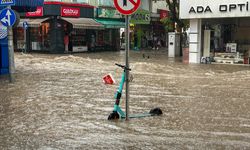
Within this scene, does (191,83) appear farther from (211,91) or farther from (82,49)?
(82,49)

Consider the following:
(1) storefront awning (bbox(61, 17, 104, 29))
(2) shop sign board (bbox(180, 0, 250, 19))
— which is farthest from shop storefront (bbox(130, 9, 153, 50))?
(2) shop sign board (bbox(180, 0, 250, 19))

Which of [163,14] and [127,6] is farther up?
[163,14]

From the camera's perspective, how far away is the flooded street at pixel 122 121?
782 cm

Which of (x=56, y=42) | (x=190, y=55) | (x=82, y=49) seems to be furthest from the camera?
(x=82, y=49)

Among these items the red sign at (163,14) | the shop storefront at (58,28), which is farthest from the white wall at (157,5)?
the shop storefront at (58,28)

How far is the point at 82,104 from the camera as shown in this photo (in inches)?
462

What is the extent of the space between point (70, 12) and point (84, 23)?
1510 millimetres

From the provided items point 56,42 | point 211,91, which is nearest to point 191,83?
point 211,91

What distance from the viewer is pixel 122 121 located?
944cm

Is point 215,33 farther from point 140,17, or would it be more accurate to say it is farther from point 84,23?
point 140,17

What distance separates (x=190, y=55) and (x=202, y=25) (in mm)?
2046

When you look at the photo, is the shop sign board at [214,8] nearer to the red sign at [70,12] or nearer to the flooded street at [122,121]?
the flooded street at [122,121]

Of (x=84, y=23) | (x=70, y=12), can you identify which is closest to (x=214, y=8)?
(x=84, y=23)

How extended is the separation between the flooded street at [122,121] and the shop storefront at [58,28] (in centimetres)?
2090
